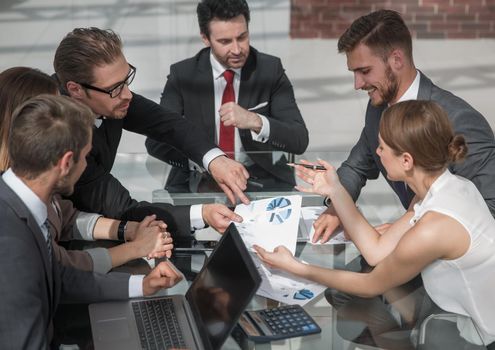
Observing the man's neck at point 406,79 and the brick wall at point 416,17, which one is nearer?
the man's neck at point 406,79

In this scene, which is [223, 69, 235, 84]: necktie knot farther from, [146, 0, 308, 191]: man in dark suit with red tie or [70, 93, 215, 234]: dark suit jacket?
[70, 93, 215, 234]: dark suit jacket

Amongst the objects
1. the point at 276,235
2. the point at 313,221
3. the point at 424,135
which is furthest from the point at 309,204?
the point at 424,135

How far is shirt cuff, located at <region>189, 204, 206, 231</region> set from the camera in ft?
8.96

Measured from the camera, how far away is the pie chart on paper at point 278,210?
8.84 feet

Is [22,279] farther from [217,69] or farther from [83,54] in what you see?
[217,69]

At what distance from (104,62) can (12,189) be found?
94 cm

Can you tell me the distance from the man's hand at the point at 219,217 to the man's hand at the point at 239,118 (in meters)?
0.71

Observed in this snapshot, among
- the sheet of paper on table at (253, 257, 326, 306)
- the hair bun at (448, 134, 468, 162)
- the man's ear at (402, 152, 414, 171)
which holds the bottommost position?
the sheet of paper on table at (253, 257, 326, 306)

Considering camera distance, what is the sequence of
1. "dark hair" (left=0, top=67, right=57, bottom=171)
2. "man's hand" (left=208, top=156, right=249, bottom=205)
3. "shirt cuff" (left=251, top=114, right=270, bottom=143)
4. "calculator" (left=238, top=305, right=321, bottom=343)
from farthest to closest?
"shirt cuff" (left=251, top=114, right=270, bottom=143), "man's hand" (left=208, top=156, right=249, bottom=205), "dark hair" (left=0, top=67, right=57, bottom=171), "calculator" (left=238, top=305, right=321, bottom=343)

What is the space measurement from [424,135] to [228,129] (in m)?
1.65

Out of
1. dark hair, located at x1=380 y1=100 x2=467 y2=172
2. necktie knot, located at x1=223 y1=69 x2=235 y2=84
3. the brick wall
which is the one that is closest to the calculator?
dark hair, located at x1=380 y1=100 x2=467 y2=172

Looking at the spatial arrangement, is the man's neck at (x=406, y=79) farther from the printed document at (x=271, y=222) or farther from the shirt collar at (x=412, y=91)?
the printed document at (x=271, y=222)

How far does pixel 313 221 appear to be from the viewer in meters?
2.80

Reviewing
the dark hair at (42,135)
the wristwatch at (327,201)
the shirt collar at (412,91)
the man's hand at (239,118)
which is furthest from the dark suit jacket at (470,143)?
the dark hair at (42,135)
